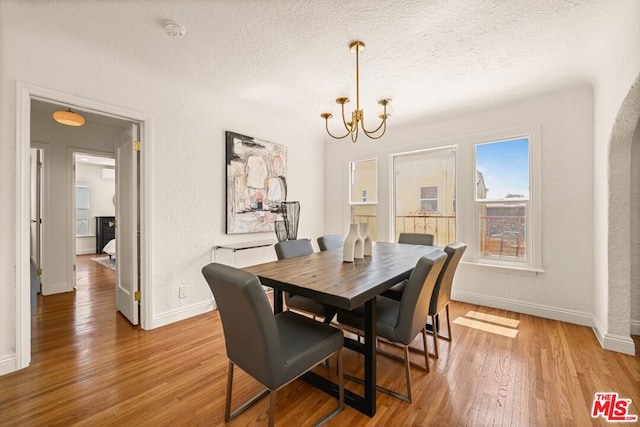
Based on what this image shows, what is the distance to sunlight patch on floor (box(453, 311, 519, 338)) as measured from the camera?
2697mm

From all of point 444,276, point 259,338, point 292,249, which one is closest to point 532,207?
point 444,276

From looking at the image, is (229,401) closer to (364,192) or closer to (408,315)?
(408,315)

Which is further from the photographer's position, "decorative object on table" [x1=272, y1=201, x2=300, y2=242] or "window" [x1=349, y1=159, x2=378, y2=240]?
"window" [x1=349, y1=159, x2=378, y2=240]

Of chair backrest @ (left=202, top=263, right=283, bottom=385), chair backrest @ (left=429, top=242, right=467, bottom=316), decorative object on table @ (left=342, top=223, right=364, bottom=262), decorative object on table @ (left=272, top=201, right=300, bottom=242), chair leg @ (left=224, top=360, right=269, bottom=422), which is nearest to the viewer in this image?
chair backrest @ (left=202, top=263, right=283, bottom=385)

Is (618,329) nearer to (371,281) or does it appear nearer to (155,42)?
(371,281)

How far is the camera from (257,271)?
1878mm

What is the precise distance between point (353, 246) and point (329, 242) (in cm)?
90

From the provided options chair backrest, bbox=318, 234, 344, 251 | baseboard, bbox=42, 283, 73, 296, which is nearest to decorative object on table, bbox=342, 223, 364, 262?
chair backrest, bbox=318, 234, 344, 251

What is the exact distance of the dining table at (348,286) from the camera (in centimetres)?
144

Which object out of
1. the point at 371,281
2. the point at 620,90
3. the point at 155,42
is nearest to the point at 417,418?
the point at 371,281

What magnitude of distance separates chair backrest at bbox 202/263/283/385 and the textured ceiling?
5.75 feet

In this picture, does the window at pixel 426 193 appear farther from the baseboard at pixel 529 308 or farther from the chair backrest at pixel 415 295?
the chair backrest at pixel 415 295

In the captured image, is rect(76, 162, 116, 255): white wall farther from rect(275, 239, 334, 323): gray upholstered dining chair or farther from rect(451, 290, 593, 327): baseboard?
rect(451, 290, 593, 327): baseboard

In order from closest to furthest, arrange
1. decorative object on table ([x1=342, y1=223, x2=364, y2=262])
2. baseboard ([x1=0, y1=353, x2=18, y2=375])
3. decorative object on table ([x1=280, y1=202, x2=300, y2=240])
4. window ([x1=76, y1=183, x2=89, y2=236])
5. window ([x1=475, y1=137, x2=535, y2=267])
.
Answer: baseboard ([x1=0, y1=353, x2=18, y2=375])
decorative object on table ([x1=342, y1=223, x2=364, y2=262])
window ([x1=475, y1=137, x2=535, y2=267])
decorative object on table ([x1=280, y1=202, x2=300, y2=240])
window ([x1=76, y1=183, x2=89, y2=236])
